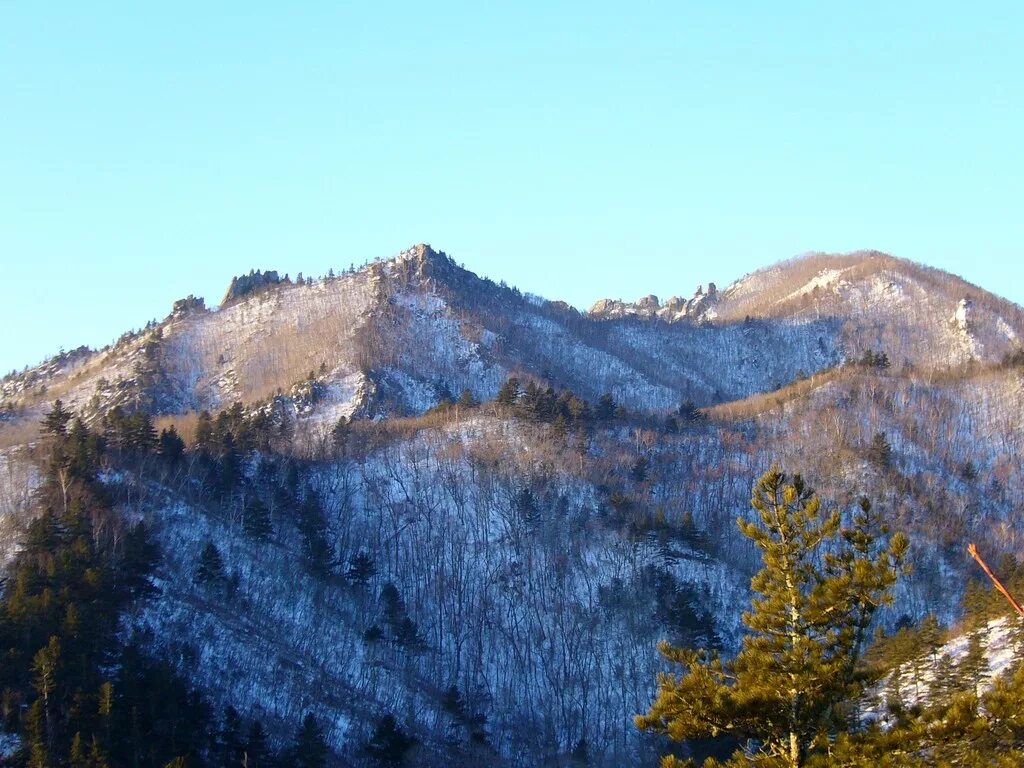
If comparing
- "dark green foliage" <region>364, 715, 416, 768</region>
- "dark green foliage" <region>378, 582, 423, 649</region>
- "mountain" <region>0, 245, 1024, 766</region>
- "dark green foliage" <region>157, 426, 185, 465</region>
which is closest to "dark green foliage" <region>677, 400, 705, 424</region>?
"mountain" <region>0, 245, 1024, 766</region>

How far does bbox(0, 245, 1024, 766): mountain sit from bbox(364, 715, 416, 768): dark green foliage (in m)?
2.21

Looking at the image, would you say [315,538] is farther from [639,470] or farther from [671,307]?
[671,307]

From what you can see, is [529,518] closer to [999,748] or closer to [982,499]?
[982,499]

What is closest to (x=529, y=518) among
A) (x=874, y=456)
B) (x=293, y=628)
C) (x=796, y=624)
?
(x=293, y=628)

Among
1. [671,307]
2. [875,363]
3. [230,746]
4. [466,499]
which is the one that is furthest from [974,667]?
[671,307]

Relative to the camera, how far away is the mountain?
74000mm

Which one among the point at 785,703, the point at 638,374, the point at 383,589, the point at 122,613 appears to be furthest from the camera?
the point at 638,374

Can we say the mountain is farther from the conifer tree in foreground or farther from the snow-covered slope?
the conifer tree in foreground

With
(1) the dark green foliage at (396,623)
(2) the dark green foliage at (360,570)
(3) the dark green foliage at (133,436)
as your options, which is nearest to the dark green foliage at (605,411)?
(2) the dark green foliage at (360,570)

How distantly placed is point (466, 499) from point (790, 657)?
238 ft

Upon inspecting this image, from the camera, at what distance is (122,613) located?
2709 inches

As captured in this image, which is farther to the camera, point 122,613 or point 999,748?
point 122,613

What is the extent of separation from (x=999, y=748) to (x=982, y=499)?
282 feet

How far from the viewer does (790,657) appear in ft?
66.7
